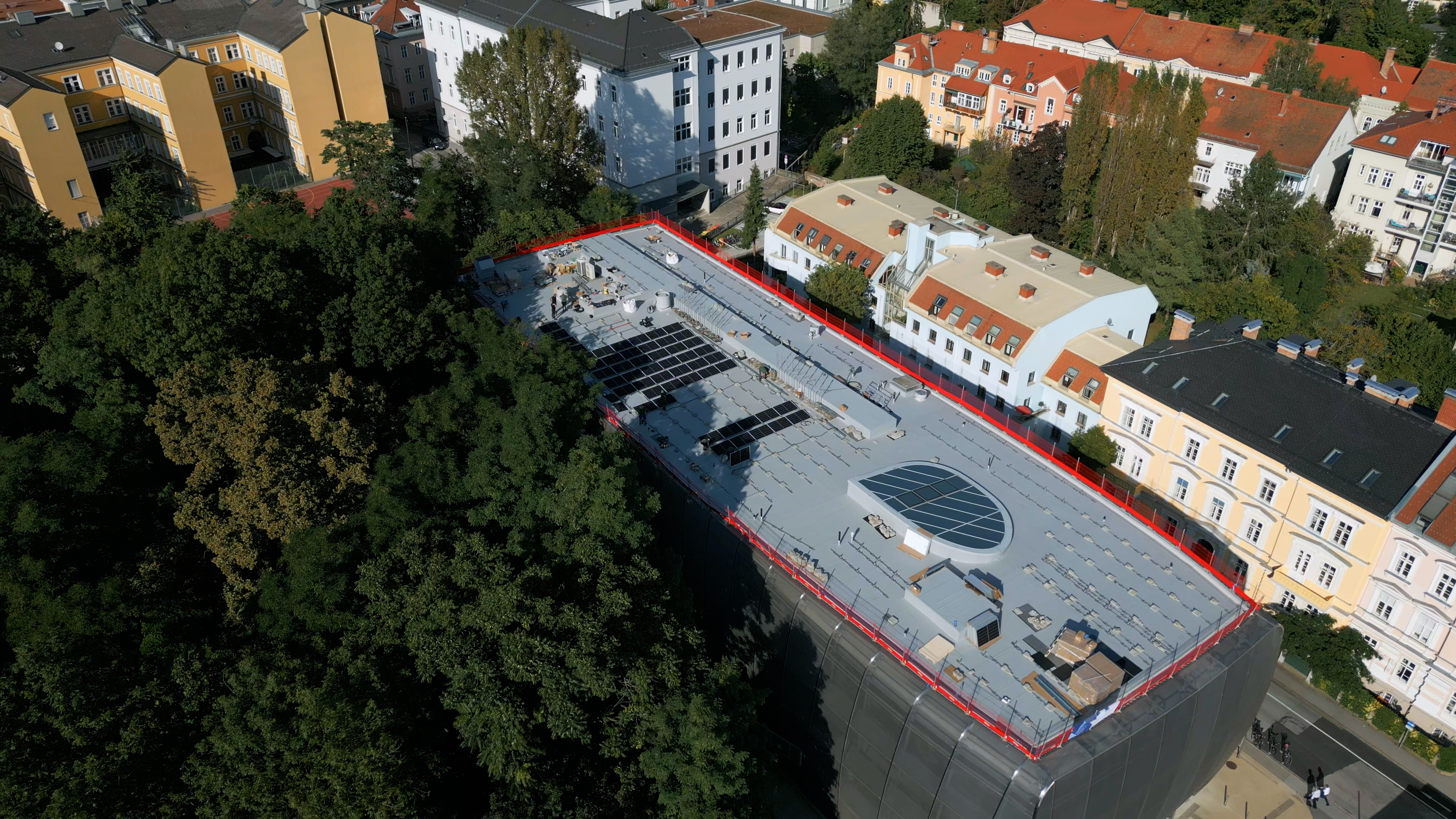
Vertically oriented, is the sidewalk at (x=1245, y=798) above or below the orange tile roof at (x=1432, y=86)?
below

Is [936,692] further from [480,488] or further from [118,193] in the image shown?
[118,193]

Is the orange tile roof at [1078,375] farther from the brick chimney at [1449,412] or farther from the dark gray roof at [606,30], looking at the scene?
the dark gray roof at [606,30]

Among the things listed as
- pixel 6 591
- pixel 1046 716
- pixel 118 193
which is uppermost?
pixel 118 193

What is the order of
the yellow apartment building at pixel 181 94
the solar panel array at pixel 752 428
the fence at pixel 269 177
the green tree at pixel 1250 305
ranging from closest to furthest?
the solar panel array at pixel 752 428 → the green tree at pixel 1250 305 → the yellow apartment building at pixel 181 94 → the fence at pixel 269 177

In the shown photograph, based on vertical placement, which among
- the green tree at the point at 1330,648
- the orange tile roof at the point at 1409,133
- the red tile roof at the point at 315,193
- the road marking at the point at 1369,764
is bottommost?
the road marking at the point at 1369,764

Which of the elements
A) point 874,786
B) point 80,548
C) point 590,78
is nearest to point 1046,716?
point 874,786

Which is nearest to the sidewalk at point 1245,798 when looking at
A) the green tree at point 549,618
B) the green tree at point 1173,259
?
the green tree at point 549,618
